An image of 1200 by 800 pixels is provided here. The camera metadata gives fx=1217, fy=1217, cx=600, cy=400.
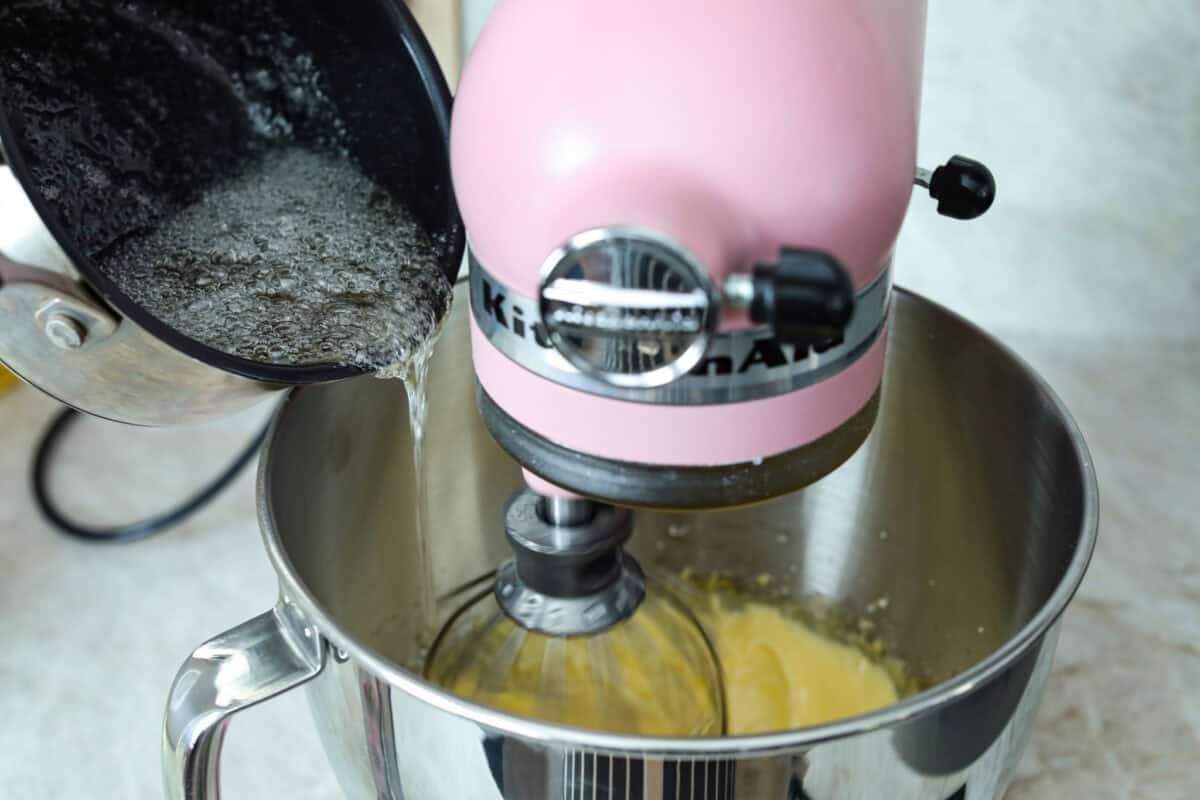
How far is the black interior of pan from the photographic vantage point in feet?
1.22

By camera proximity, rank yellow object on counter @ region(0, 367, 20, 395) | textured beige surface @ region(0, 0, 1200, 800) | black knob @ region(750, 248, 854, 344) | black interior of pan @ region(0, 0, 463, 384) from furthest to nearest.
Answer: yellow object on counter @ region(0, 367, 20, 395)
textured beige surface @ region(0, 0, 1200, 800)
black interior of pan @ region(0, 0, 463, 384)
black knob @ region(750, 248, 854, 344)

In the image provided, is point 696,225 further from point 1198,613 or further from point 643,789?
point 1198,613

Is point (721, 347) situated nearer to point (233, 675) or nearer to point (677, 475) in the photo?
point (677, 475)

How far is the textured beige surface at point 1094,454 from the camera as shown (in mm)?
485

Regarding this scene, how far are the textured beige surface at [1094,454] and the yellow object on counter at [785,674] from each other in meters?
0.07

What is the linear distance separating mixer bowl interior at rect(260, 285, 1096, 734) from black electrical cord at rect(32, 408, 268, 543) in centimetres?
12

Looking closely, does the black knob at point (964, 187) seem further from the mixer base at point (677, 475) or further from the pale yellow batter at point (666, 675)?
the pale yellow batter at point (666, 675)

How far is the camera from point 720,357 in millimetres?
286

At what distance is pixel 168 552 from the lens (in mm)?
581

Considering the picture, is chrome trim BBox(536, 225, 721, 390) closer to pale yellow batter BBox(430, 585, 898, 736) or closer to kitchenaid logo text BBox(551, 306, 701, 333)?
kitchenaid logo text BBox(551, 306, 701, 333)

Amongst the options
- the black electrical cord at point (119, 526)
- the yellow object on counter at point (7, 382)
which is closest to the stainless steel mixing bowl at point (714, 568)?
the black electrical cord at point (119, 526)

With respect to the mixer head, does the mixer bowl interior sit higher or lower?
lower

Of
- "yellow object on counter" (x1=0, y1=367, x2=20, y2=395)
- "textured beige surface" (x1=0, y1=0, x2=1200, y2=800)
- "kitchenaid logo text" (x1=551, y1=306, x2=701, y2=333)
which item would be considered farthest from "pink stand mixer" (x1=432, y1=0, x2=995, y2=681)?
"yellow object on counter" (x1=0, y1=367, x2=20, y2=395)

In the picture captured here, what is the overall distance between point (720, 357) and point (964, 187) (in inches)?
3.7
